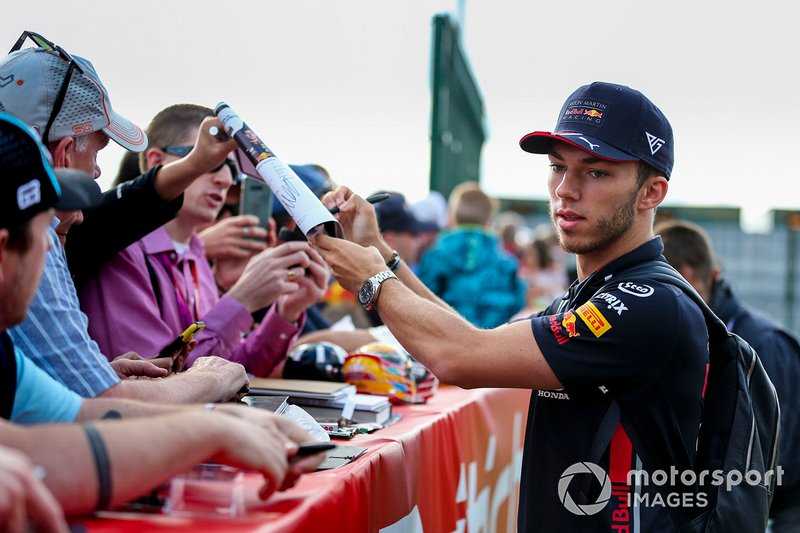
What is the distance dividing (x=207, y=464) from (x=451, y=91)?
613 centimetres

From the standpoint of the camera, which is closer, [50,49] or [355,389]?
[50,49]

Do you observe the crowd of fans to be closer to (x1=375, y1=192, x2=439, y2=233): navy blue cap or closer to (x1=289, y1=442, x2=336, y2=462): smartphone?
(x1=289, y1=442, x2=336, y2=462): smartphone

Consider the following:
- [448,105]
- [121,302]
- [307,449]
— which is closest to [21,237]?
[307,449]

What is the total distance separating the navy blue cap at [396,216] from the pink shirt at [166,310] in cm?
223

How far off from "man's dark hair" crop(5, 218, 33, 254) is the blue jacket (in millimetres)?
4725

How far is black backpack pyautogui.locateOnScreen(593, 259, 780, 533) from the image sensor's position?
2104mm

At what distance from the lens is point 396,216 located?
5594 mm

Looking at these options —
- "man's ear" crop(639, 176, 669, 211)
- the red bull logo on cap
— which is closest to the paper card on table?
the red bull logo on cap

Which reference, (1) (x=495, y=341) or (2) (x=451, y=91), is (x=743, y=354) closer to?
(1) (x=495, y=341)

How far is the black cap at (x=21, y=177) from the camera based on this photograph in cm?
124

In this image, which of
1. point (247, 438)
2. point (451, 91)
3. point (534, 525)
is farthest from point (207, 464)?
point (451, 91)

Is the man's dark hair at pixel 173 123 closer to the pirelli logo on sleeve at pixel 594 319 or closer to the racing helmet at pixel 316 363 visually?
the racing helmet at pixel 316 363

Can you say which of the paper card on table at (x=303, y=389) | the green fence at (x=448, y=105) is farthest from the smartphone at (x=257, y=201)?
the green fence at (x=448, y=105)

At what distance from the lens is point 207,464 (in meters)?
1.53
